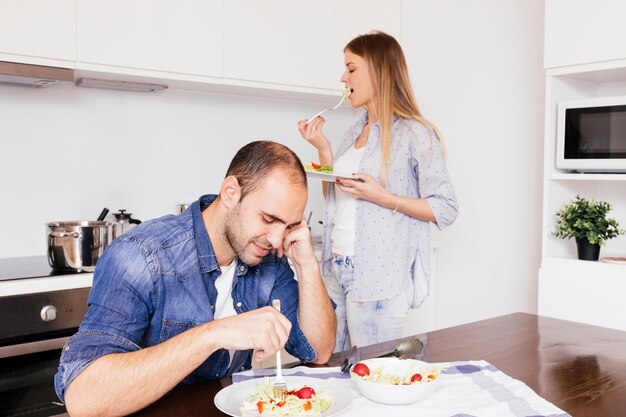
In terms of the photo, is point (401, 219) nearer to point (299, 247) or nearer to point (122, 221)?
point (299, 247)

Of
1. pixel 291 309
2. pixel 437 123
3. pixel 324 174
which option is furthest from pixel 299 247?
pixel 437 123

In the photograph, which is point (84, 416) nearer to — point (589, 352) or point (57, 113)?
point (589, 352)

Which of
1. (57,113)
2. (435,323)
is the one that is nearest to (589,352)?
(435,323)

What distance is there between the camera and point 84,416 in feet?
3.89

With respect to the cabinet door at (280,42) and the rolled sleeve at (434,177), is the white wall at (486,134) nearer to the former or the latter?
the cabinet door at (280,42)

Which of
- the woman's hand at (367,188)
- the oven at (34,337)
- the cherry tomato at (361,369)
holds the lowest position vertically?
the oven at (34,337)

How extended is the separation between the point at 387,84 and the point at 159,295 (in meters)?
1.41

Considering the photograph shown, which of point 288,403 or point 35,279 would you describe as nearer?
→ point 288,403

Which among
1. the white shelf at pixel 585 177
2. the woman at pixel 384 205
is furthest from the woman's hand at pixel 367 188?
the white shelf at pixel 585 177

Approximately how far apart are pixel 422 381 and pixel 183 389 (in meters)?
0.47

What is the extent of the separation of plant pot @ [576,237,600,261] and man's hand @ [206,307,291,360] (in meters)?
1.78

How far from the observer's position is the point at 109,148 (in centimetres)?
309

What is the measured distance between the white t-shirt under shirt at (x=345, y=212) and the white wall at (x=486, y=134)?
1045 millimetres

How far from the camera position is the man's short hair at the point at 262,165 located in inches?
57.2
